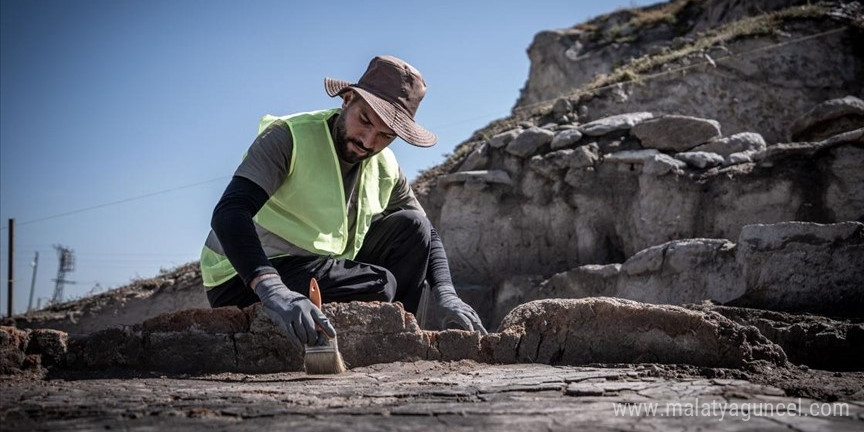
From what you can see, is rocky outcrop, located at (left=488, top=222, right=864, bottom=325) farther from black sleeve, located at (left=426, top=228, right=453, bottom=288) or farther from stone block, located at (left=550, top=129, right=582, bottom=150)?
stone block, located at (left=550, top=129, right=582, bottom=150)

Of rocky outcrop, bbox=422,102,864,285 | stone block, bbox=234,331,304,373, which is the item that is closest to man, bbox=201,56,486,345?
stone block, bbox=234,331,304,373

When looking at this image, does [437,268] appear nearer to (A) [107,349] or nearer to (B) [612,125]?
(A) [107,349]

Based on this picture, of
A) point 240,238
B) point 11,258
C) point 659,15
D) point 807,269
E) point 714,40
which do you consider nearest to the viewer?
point 240,238

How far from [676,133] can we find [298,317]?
560 cm

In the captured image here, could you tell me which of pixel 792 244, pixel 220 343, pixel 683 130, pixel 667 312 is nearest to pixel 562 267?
pixel 683 130

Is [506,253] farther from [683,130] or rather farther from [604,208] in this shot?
[683,130]

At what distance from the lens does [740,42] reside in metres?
9.52

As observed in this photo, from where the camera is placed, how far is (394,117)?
334 centimetres

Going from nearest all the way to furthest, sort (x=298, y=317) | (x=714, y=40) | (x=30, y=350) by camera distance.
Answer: (x=298, y=317), (x=30, y=350), (x=714, y=40)

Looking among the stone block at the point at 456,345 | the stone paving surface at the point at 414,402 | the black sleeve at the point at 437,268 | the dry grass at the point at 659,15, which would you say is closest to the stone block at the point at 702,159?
the black sleeve at the point at 437,268

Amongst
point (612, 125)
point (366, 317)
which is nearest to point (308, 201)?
point (366, 317)

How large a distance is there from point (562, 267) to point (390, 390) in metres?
5.05

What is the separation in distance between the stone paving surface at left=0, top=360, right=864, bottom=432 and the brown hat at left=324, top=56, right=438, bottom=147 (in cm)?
115

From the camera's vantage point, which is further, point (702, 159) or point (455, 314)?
point (702, 159)
